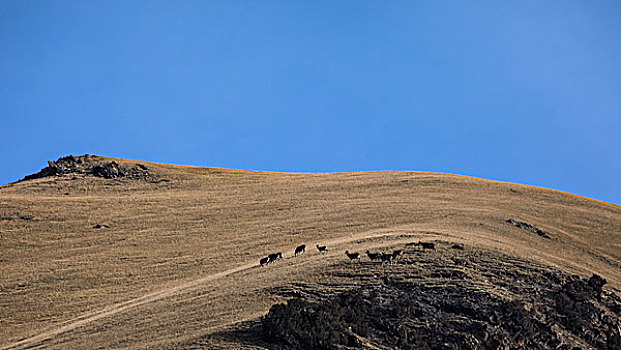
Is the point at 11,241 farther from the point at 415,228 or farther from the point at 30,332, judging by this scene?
the point at 415,228

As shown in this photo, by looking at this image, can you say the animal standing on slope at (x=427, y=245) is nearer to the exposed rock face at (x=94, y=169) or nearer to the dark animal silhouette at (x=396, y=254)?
the dark animal silhouette at (x=396, y=254)

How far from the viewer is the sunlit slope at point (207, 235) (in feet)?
97.9

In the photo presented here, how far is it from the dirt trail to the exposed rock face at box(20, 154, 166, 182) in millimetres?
24724

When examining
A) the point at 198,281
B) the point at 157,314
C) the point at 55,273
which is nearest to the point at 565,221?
the point at 198,281

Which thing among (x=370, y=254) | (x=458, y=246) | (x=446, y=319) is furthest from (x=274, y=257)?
(x=446, y=319)

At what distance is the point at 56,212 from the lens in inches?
1898

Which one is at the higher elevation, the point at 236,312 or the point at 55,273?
the point at 55,273

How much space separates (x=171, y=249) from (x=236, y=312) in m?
16.0

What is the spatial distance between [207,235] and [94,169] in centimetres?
1926

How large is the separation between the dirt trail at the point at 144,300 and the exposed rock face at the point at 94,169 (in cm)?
2472

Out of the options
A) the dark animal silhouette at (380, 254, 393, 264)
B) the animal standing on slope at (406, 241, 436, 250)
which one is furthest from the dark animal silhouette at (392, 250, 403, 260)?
the animal standing on slope at (406, 241, 436, 250)

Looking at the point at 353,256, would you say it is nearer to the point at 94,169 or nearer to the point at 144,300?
the point at 144,300

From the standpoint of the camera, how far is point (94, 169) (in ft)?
→ 190

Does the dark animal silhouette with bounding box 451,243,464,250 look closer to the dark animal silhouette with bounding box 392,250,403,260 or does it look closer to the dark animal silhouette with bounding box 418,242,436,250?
the dark animal silhouette with bounding box 418,242,436,250
